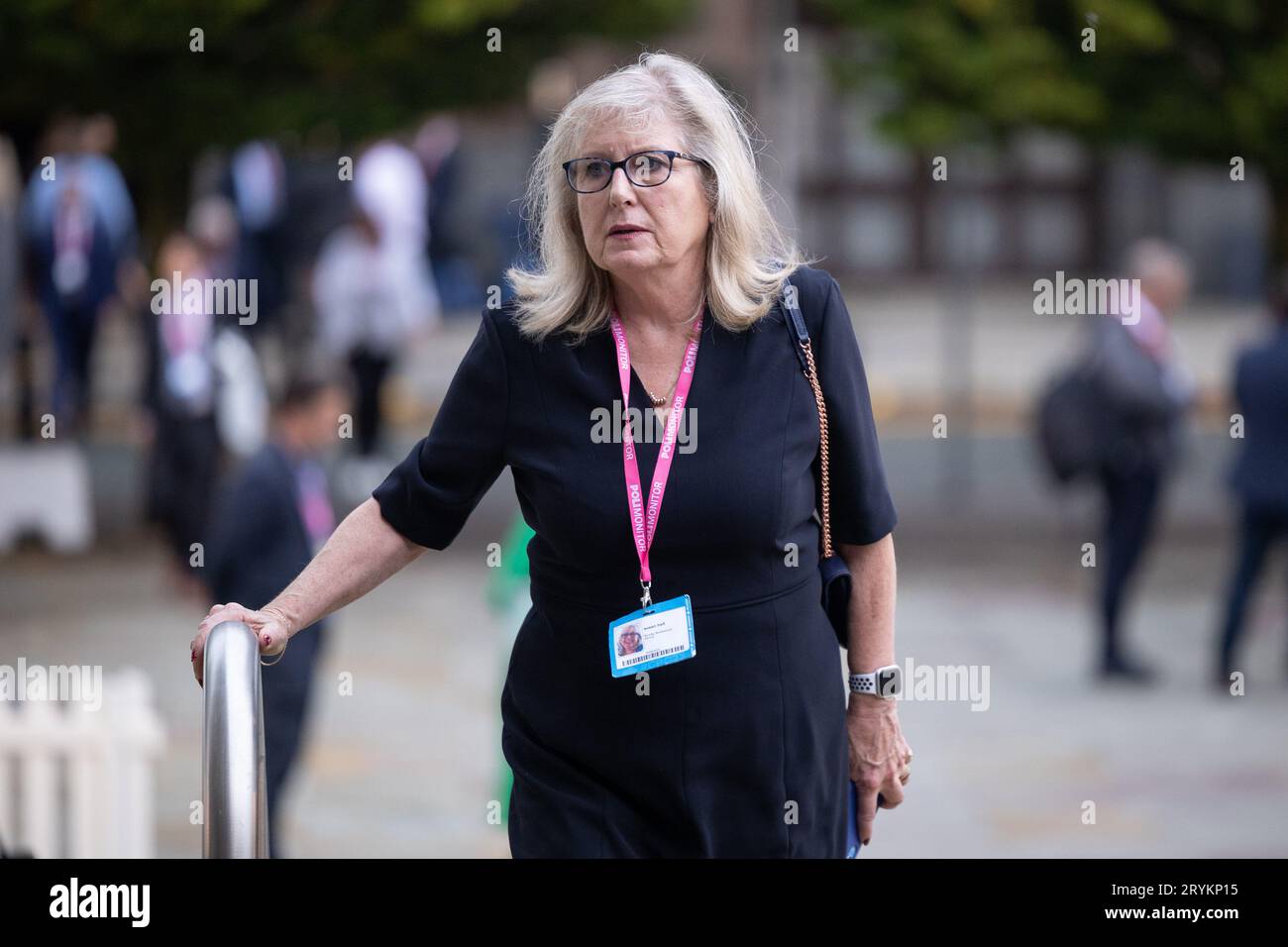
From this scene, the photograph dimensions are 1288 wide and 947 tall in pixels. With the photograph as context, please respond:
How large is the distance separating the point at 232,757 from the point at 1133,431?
7.05 m

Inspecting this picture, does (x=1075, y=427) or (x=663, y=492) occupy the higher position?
(x=1075, y=427)

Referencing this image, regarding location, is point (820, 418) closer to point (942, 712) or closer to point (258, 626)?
point (258, 626)

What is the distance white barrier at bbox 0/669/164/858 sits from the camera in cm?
614

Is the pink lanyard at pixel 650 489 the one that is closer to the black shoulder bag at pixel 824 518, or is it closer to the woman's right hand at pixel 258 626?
the black shoulder bag at pixel 824 518

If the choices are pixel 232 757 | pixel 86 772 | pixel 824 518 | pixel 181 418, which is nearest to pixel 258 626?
pixel 232 757

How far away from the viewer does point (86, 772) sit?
20.4 ft

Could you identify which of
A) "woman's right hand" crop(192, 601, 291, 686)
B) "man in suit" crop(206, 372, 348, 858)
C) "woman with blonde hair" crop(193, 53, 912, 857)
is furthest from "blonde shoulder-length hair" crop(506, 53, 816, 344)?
"man in suit" crop(206, 372, 348, 858)

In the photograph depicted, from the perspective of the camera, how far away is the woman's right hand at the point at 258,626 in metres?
3.12

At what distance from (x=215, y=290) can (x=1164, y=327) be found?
554cm

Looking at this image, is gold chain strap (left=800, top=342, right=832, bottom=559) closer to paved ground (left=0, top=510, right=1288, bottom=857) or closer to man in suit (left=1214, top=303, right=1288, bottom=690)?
paved ground (left=0, top=510, right=1288, bottom=857)

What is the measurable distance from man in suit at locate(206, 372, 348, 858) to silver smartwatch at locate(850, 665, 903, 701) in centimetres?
315

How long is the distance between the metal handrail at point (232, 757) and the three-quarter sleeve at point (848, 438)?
0.97m

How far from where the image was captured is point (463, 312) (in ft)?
70.4
